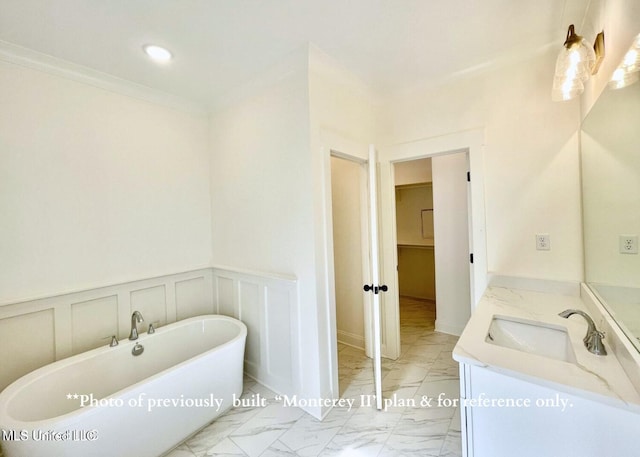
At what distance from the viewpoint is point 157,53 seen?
72.2 inches

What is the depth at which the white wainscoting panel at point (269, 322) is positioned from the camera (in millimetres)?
2068

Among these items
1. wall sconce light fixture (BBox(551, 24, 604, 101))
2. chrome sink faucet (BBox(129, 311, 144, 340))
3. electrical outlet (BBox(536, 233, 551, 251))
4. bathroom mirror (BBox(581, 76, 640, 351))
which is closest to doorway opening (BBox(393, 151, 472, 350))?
electrical outlet (BBox(536, 233, 551, 251))

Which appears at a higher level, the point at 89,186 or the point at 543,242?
the point at 89,186

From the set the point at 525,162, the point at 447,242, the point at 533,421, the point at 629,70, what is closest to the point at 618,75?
the point at 629,70

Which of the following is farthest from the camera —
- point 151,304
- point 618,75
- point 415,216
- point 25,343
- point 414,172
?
point 415,216

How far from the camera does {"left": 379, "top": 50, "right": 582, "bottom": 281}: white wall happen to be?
179cm

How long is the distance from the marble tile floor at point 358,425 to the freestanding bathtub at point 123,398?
0.18 m

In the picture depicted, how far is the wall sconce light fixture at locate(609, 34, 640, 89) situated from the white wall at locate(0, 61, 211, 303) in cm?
290

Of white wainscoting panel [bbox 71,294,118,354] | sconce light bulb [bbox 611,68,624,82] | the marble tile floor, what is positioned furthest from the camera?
white wainscoting panel [bbox 71,294,118,354]

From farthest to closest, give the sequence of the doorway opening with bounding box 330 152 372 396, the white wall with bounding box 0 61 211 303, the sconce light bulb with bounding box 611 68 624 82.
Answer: the doorway opening with bounding box 330 152 372 396, the white wall with bounding box 0 61 211 303, the sconce light bulb with bounding box 611 68 624 82

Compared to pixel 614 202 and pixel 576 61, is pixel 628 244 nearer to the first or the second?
pixel 614 202

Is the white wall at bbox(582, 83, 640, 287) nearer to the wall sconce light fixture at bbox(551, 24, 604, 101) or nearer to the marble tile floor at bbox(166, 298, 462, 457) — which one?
the wall sconce light fixture at bbox(551, 24, 604, 101)

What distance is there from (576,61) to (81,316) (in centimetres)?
340

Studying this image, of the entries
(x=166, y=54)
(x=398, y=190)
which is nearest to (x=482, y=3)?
(x=166, y=54)
